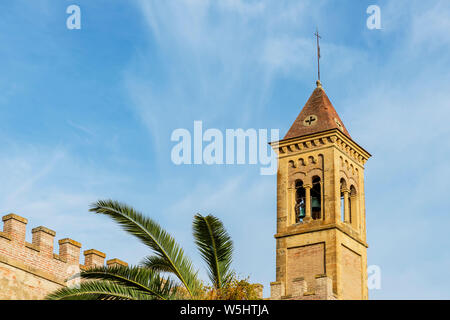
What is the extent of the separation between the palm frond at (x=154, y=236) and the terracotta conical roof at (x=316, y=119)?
21720 mm

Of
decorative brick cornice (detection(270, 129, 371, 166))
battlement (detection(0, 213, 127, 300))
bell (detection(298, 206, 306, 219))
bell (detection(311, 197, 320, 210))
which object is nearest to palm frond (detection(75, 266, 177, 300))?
battlement (detection(0, 213, 127, 300))

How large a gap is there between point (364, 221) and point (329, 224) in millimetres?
3788

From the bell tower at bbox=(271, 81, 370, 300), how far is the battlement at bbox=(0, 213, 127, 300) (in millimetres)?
12524

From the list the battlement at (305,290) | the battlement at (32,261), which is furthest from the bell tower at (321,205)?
the battlement at (32,261)

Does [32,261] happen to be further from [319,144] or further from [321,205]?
[319,144]

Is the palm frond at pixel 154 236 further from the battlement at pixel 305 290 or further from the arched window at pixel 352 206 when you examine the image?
the arched window at pixel 352 206

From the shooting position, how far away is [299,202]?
41500 mm

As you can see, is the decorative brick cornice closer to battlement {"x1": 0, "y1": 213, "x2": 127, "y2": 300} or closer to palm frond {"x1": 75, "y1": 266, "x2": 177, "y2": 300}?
battlement {"x1": 0, "y1": 213, "x2": 127, "y2": 300}

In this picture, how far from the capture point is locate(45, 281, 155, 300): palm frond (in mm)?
18906
